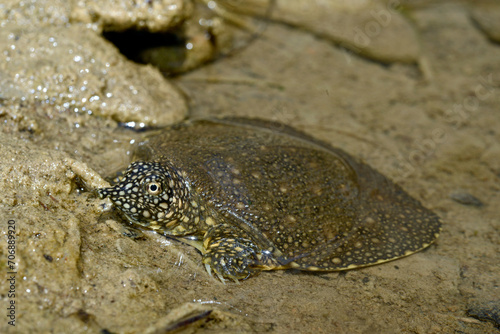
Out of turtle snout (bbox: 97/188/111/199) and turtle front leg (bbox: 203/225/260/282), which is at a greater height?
turtle snout (bbox: 97/188/111/199)

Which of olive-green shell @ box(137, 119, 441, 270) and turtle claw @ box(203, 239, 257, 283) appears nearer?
turtle claw @ box(203, 239, 257, 283)

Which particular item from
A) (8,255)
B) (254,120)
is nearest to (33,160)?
(8,255)

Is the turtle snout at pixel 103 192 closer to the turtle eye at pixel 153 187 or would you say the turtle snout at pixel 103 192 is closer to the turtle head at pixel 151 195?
the turtle head at pixel 151 195

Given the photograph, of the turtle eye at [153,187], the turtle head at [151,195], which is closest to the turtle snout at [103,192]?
the turtle head at [151,195]

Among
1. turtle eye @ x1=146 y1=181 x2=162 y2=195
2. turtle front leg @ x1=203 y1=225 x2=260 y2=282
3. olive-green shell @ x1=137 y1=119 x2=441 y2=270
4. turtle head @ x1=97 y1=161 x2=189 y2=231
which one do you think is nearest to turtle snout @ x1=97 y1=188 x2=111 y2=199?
turtle head @ x1=97 y1=161 x2=189 y2=231

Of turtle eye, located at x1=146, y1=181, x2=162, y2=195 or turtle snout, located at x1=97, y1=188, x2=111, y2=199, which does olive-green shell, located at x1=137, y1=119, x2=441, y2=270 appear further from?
turtle snout, located at x1=97, y1=188, x2=111, y2=199

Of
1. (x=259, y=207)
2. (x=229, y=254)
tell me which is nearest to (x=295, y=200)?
(x=259, y=207)
